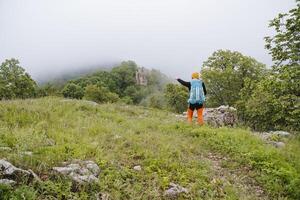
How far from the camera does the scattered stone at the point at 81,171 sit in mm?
7262

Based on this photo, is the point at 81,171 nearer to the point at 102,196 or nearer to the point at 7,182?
the point at 102,196

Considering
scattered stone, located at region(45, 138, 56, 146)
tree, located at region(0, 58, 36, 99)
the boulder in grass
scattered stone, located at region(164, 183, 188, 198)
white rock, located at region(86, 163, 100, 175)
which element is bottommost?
tree, located at region(0, 58, 36, 99)

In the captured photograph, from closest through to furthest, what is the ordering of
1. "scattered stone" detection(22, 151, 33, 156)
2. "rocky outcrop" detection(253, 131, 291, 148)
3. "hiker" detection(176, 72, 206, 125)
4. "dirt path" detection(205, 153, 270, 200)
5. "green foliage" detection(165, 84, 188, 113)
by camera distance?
"scattered stone" detection(22, 151, 33, 156)
"dirt path" detection(205, 153, 270, 200)
"rocky outcrop" detection(253, 131, 291, 148)
"hiker" detection(176, 72, 206, 125)
"green foliage" detection(165, 84, 188, 113)

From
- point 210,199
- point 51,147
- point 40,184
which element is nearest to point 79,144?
point 51,147

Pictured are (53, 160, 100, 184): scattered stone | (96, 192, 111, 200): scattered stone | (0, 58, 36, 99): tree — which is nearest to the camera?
(96, 192, 111, 200): scattered stone

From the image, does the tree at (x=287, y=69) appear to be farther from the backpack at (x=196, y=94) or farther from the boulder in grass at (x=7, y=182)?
the boulder in grass at (x=7, y=182)

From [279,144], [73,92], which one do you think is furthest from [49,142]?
[73,92]

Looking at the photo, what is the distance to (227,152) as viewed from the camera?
11047 mm

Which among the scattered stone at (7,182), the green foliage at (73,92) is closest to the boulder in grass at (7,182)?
the scattered stone at (7,182)

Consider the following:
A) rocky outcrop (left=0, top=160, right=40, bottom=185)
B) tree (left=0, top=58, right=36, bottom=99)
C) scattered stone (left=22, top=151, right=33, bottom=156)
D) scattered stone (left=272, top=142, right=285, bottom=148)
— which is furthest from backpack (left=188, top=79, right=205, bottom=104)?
tree (left=0, top=58, right=36, bottom=99)

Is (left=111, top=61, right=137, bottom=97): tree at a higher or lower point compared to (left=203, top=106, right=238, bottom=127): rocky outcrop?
lower

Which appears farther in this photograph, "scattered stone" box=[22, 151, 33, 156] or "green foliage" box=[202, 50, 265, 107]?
"green foliage" box=[202, 50, 265, 107]

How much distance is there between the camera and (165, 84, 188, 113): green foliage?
6544cm

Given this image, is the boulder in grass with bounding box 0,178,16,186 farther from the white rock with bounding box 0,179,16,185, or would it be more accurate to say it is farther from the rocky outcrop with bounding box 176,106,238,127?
the rocky outcrop with bounding box 176,106,238,127
